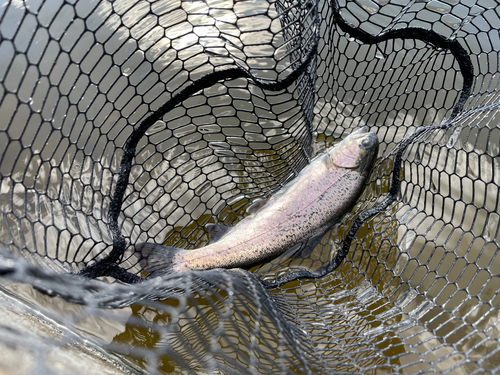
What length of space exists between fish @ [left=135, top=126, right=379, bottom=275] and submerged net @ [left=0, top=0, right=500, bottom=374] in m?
0.17

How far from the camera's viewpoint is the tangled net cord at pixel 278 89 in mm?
2160

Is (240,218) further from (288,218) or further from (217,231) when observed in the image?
(288,218)

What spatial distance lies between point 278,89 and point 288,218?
813 mm

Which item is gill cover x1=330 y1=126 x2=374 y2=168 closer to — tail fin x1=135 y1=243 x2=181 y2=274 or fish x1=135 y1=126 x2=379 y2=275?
fish x1=135 y1=126 x2=379 y2=275

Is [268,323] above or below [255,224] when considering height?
below

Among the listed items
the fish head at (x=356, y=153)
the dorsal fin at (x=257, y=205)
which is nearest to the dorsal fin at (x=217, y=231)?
the dorsal fin at (x=257, y=205)

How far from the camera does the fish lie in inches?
89.6

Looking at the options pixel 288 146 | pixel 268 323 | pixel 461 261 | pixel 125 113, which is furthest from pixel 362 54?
pixel 268 323

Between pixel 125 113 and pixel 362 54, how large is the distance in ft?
7.50

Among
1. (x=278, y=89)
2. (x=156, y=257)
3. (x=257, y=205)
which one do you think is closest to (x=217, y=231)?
(x=257, y=205)

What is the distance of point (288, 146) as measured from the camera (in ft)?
9.84

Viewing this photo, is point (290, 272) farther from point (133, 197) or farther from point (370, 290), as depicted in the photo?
point (133, 197)

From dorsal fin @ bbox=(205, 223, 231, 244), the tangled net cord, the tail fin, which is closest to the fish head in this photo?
the tangled net cord

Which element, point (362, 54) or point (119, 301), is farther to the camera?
point (362, 54)
